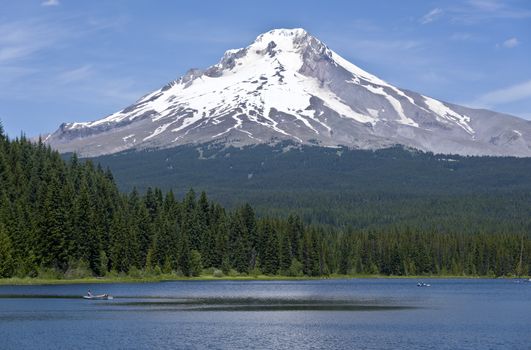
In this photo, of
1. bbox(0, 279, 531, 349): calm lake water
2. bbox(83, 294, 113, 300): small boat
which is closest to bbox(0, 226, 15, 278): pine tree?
bbox(0, 279, 531, 349): calm lake water

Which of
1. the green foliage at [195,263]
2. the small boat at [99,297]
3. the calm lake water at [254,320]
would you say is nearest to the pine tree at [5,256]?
the calm lake water at [254,320]

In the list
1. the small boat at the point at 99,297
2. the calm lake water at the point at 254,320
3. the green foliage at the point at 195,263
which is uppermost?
the green foliage at the point at 195,263

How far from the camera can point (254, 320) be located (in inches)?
3949

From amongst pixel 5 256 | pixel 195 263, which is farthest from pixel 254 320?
pixel 195 263

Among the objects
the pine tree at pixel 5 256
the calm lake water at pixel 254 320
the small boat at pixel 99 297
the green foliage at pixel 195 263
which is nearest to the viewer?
the calm lake water at pixel 254 320

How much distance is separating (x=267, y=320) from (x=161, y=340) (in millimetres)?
22043

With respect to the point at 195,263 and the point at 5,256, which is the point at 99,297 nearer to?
the point at 5,256

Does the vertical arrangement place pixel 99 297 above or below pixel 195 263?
below

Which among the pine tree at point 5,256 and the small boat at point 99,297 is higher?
the pine tree at point 5,256

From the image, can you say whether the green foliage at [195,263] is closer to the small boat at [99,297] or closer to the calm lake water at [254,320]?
the calm lake water at [254,320]

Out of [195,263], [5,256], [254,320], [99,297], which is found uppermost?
[5,256]

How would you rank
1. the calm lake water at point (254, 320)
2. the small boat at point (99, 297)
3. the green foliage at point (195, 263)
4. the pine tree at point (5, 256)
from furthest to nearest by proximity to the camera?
1. the green foliage at point (195, 263)
2. the pine tree at point (5, 256)
3. the small boat at point (99, 297)
4. the calm lake water at point (254, 320)

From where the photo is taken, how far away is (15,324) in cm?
8981

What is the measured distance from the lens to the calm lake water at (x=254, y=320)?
263 ft
